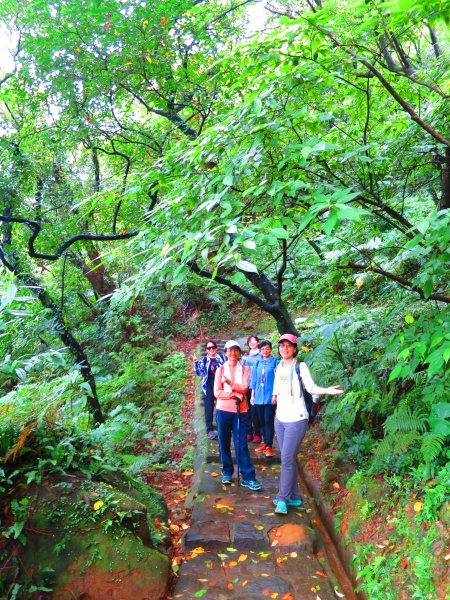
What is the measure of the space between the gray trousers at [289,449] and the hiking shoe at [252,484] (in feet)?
1.98

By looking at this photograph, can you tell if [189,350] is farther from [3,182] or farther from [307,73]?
[307,73]

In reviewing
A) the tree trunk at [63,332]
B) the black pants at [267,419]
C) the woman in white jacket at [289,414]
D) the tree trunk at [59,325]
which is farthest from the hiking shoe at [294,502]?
the tree trunk at [63,332]

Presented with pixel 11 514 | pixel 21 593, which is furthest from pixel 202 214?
pixel 21 593

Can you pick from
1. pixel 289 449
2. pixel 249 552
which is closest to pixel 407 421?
pixel 289 449

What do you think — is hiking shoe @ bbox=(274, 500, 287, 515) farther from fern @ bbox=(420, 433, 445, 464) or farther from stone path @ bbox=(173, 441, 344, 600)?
fern @ bbox=(420, 433, 445, 464)

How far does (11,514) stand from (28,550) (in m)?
0.32

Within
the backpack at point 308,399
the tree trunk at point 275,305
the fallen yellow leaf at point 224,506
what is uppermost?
the tree trunk at point 275,305

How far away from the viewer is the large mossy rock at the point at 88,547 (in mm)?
3283

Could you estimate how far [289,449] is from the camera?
184 inches

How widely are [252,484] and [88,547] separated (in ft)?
8.36

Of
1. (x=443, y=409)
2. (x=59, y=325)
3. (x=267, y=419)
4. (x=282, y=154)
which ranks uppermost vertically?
(x=282, y=154)

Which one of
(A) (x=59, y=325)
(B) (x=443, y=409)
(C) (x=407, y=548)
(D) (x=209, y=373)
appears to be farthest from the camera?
(A) (x=59, y=325)

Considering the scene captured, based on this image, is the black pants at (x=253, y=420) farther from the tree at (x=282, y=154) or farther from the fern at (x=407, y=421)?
the tree at (x=282, y=154)

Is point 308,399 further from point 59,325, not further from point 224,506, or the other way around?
point 59,325
